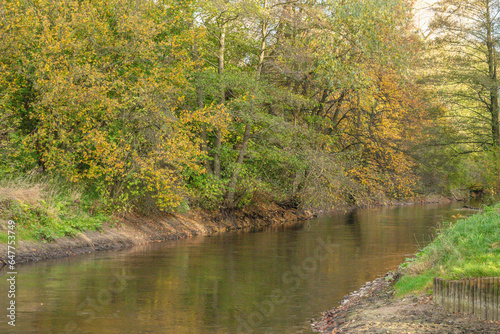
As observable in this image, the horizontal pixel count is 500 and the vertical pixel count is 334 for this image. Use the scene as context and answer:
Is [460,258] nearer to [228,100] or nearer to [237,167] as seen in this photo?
[237,167]

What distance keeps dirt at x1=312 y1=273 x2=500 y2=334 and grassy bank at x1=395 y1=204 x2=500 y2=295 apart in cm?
46

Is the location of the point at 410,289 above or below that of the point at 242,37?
below

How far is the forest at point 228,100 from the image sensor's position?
20016mm

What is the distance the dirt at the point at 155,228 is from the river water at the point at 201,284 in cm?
70

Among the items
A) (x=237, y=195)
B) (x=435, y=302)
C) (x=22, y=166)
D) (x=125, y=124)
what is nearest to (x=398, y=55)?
(x=237, y=195)

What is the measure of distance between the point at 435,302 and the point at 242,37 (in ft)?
70.3

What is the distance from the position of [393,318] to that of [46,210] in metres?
12.9

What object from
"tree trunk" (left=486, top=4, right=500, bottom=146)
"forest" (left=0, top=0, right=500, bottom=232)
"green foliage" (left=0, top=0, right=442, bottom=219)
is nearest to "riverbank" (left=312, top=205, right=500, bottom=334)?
"green foliage" (left=0, top=0, right=442, bottom=219)

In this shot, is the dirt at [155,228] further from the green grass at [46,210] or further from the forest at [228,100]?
the forest at [228,100]

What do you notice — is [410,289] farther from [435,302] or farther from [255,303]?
[255,303]

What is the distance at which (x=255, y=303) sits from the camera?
1213 centimetres

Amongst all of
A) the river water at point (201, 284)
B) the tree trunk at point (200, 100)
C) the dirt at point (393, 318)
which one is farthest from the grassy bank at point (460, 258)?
the tree trunk at point (200, 100)

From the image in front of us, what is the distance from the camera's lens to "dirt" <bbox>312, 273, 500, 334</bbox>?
8.12 meters

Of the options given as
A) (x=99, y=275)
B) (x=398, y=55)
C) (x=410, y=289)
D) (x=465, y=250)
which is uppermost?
(x=398, y=55)
